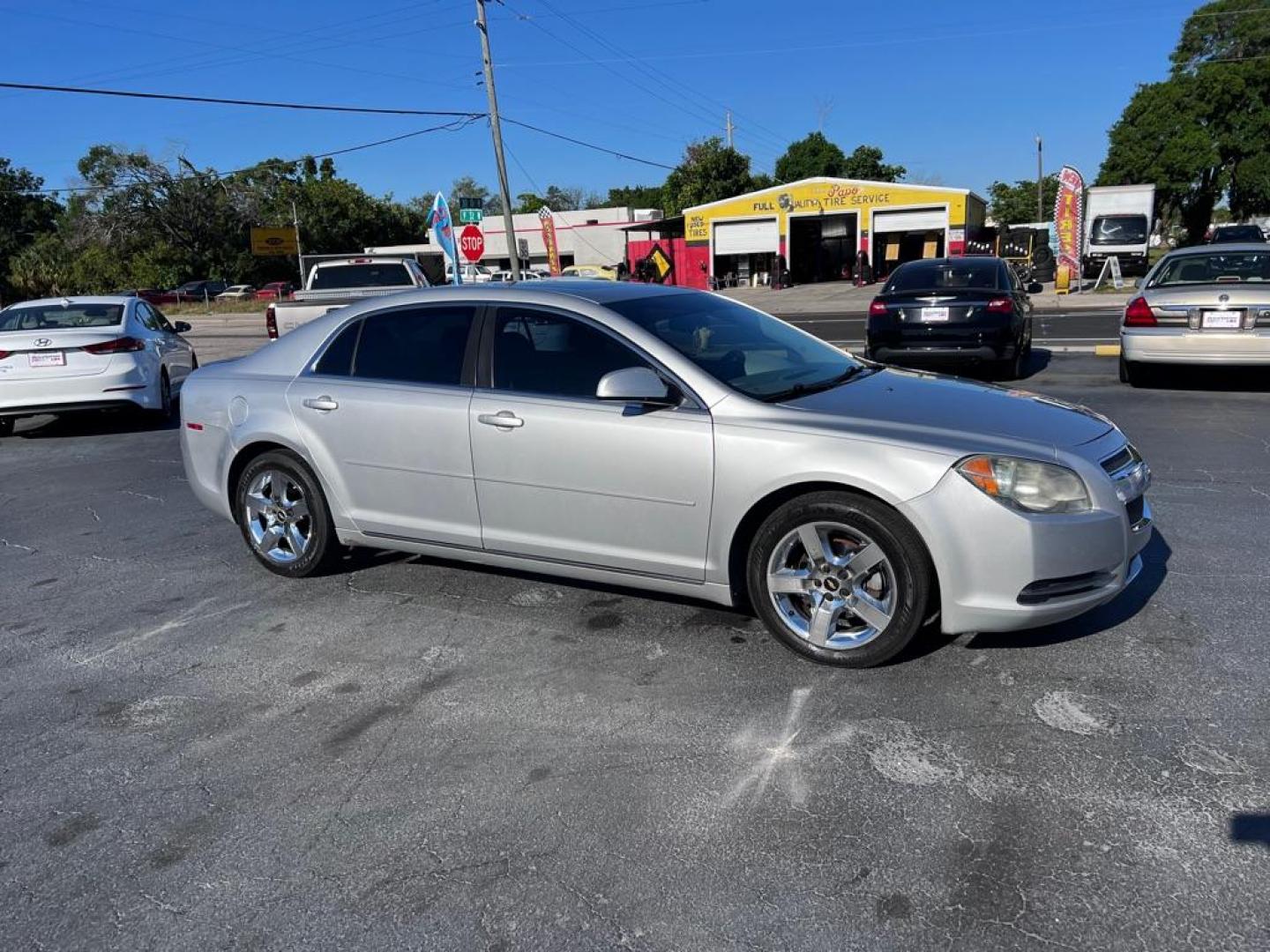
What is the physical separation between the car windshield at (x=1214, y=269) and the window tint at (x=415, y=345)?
8510 millimetres

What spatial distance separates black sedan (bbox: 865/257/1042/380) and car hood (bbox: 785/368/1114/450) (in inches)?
281

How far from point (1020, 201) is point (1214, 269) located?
9129cm

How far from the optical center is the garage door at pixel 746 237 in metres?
46.4

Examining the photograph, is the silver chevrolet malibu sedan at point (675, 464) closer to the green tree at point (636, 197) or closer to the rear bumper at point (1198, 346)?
the rear bumper at point (1198, 346)

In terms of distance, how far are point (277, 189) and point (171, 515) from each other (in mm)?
65785

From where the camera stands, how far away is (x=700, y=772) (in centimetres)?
336

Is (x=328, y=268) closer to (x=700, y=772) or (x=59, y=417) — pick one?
(x=59, y=417)

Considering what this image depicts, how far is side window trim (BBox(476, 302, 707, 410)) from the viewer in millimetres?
4316

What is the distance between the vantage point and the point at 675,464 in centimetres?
424

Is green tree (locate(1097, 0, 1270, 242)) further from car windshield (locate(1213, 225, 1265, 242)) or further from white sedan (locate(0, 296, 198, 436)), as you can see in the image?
white sedan (locate(0, 296, 198, 436))

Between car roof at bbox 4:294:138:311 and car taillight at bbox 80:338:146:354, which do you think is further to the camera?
car roof at bbox 4:294:138:311

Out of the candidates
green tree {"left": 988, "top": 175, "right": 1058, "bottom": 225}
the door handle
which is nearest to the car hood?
the door handle

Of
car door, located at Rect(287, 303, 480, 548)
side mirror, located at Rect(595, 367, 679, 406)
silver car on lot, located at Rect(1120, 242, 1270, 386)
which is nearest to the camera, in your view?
side mirror, located at Rect(595, 367, 679, 406)

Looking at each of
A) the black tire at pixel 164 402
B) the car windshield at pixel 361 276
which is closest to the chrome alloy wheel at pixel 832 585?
the black tire at pixel 164 402
